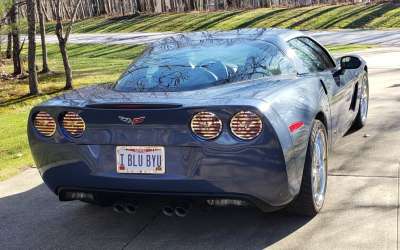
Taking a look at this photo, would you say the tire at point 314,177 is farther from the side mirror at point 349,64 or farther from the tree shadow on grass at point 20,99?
the tree shadow on grass at point 20,99

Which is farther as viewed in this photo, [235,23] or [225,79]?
[235,23]

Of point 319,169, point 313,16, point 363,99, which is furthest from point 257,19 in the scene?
point 319,169

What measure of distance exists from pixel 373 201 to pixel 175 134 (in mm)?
1735

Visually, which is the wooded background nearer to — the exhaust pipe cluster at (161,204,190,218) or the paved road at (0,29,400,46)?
the paved road at (0,29,400,46)

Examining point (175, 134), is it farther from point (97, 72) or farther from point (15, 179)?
point (97, 72)

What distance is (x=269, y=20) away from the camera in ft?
105

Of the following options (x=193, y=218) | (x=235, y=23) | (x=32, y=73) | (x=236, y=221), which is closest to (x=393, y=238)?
(x=236, y=221)

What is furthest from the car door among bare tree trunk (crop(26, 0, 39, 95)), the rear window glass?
bare tree trunk (crop(26, 0, 39, 95))

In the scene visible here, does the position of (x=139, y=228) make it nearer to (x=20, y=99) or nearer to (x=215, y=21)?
(x=20, y=99)

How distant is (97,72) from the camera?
16516 mm

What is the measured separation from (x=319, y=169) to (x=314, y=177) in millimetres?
198

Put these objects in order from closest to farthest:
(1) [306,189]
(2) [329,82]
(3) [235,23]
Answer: (1) [306,189] → (2) [329,82] → (3) [235,23]

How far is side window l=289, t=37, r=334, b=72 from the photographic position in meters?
5.04

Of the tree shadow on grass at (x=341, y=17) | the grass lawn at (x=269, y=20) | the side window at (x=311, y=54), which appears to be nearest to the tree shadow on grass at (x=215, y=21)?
the grass lawn at (x=269, y=20)
